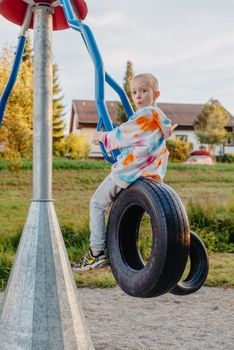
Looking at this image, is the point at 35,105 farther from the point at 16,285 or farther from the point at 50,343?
the point at 50,343

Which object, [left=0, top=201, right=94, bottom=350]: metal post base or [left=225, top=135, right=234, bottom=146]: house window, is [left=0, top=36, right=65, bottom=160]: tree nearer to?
[left=0, top=201, right=94, bottom=350]: metal post base

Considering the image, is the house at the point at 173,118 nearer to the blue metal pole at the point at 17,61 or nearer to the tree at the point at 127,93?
the tree at the point at 127,93

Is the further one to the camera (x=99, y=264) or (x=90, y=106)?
(x=90, y=106)

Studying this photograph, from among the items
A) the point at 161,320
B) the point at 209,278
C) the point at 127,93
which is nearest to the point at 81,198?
the point at 209,278

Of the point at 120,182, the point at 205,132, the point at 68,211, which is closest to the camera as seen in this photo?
the point at 120,182

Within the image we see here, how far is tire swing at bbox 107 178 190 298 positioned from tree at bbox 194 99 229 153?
34.3m

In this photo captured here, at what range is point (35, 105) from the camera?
401 centimetres

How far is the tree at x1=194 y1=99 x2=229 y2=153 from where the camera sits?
37062 millimetres

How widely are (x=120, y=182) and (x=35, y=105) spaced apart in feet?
4.00

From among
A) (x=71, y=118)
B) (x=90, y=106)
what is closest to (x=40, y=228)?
(x=90, y=106)

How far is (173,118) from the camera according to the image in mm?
42156

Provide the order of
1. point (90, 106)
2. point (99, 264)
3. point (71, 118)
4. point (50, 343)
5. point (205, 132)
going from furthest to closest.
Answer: point (71, 118)
point (90, 106)
point (205, 132)
point (50, 343)
point (99, 264)

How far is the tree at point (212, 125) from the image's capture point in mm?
37062

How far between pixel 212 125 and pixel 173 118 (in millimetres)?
5715
